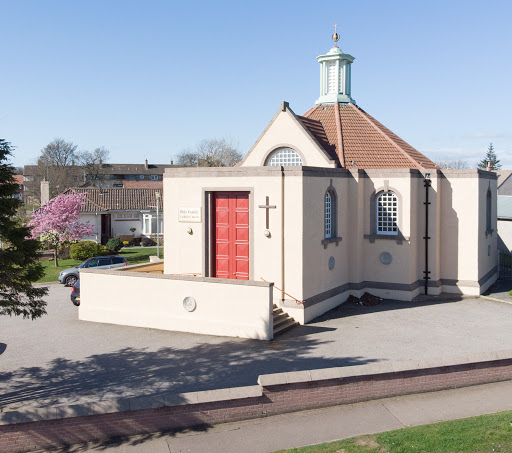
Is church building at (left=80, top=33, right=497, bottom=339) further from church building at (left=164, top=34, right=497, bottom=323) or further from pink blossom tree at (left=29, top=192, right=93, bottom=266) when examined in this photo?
pink blossom tree at (left=29, top=192, right=93, bottom=266)

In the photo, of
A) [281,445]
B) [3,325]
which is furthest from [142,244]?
[281,445]

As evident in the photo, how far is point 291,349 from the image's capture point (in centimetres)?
1560

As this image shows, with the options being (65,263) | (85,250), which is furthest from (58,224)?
(65,263)

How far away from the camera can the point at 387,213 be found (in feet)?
73.3

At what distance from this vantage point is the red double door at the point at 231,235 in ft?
63.6

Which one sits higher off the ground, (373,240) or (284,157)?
(284,157)

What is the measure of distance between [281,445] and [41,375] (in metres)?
6.93

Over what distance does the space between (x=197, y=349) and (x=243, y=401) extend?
500cm

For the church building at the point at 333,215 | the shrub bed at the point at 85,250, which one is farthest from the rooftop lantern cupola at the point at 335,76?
the shrub bed at the point at 85,250

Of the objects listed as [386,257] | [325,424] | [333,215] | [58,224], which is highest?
[333,215]

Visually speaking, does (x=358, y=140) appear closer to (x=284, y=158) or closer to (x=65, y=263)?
(x=284, y=158)

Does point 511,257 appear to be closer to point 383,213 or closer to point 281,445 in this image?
point 383,213

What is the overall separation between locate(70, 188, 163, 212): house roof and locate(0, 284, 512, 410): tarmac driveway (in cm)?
3284

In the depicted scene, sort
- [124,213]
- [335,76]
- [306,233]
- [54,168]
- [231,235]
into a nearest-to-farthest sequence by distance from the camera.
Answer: [306,233] < [231,235] < [335,76] < [124,213] < [54,168]
